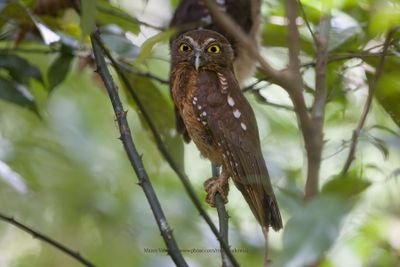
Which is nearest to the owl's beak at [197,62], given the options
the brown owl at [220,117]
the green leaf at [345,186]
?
the brown owl at [220,117]

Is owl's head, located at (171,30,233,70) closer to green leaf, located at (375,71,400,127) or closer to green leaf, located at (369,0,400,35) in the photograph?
green leaf, located at (375,71,400,127)

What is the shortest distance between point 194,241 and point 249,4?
1.55 meters

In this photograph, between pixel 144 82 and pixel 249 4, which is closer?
pixel 144 82

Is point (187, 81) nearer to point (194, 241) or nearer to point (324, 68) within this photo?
point (324, 68)

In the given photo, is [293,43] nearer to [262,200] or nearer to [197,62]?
[262,200]

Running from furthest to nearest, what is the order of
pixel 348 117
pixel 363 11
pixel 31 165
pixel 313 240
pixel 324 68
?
pixel 31 165, pixel 348 117, pixel 363 11, pixel 324 68, pixel 313 240

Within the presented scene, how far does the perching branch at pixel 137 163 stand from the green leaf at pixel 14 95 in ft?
2.67

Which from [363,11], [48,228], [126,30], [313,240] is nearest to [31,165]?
[48,228]

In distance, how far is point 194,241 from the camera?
15.4 ft

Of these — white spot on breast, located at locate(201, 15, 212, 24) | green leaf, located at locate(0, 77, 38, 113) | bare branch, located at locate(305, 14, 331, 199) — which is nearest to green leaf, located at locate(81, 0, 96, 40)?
bare branch, located at locate(305, 14, 331, 199)

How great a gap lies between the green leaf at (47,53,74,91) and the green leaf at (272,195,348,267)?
2066 mm


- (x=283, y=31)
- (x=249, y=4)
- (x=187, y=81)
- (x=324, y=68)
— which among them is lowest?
(x=324, y=68)

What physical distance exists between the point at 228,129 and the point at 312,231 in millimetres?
1442

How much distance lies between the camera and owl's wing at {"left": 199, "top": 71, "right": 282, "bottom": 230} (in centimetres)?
250
